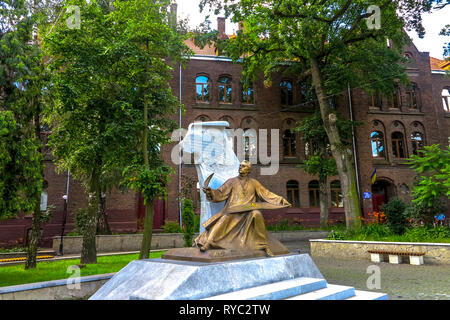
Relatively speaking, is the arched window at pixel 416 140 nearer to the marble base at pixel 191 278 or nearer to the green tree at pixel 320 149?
the green tree at pixel 320 149

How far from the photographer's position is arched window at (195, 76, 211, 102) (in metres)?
26.2

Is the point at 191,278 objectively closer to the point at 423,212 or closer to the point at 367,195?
the point at 423,212

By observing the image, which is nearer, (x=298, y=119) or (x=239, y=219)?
(x=239, y=219)

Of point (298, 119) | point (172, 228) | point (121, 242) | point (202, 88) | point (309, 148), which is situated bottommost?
point (121, 242)

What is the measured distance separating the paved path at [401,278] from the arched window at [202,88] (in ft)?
56.2

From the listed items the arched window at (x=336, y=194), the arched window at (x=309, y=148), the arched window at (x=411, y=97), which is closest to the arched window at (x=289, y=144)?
the arched window at (x=309, y=148)

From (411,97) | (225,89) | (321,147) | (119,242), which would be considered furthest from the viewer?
(411,97)

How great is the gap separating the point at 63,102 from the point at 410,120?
27.8 meters

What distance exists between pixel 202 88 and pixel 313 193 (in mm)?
12232

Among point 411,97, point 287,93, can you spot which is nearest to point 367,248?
point 287,93

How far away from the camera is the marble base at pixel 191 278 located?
5.12 m

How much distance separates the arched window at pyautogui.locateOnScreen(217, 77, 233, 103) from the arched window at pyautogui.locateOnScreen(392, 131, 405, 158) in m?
14.5

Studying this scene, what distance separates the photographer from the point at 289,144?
27016 millimetres

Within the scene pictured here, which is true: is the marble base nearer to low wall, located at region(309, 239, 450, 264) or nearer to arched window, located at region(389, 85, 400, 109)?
low wall, located at region(309, 239, 450, 264)
